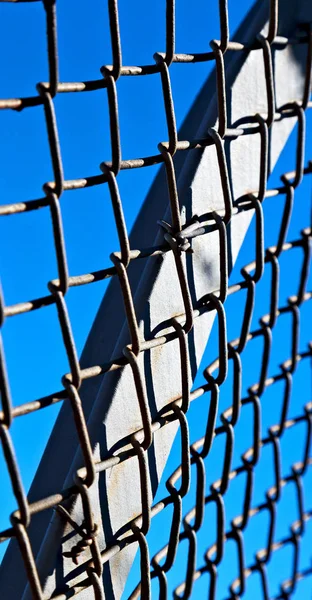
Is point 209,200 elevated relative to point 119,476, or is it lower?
elevated

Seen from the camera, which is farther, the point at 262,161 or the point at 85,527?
the point at 262,161

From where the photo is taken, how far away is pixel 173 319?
1083mm

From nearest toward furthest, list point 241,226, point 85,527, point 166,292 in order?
point 85,527 → point 166,292 → point 241,226

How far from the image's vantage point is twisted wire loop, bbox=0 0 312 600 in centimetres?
83

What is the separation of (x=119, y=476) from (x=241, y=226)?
416mm

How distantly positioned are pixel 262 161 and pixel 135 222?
0.71 ft

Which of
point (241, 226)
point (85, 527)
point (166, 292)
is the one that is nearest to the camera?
point (85, 527)

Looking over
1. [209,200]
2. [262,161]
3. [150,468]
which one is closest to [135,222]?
[209,200]

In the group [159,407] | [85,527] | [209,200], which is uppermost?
[209,200]

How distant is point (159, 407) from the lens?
109cm

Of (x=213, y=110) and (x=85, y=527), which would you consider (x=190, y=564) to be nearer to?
(x=85, y=527)

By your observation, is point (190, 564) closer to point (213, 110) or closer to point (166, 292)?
point (166, 292)

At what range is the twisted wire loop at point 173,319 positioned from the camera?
835mm

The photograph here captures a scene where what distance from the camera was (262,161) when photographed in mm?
1177
